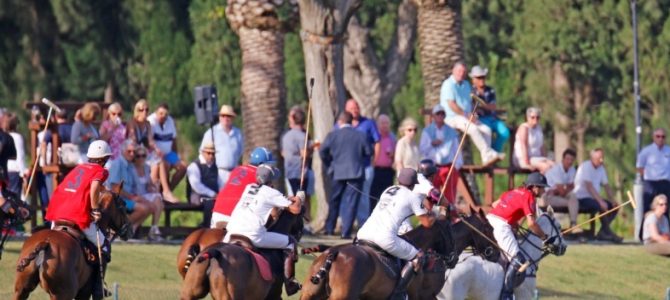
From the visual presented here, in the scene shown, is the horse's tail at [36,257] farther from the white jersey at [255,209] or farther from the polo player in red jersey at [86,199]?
the white jersey at [255,209]

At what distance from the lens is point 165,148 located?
3045 cm

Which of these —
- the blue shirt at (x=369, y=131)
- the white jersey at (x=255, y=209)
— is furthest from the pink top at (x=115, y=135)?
the white jersey at (x=255, y=209)

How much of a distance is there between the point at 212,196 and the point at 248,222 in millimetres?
6485

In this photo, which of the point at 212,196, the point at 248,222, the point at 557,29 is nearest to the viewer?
the point at 248,222

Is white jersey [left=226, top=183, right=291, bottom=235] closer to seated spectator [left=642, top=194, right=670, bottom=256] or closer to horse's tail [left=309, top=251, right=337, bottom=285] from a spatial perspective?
horse's tail [left=309, top=251, right=337, bottom=285]

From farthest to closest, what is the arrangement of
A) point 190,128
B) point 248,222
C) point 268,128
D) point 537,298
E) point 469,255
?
point 190,128 → point 268,128 → point 537,298 → point 469,255 → point 248,222

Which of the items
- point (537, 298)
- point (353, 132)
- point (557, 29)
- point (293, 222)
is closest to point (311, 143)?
point (353, 132)

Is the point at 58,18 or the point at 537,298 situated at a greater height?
the point at 58,18

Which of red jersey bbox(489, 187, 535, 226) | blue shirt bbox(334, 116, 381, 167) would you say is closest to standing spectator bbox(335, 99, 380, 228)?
blue shirt bbox(334, 116, 381, 167)

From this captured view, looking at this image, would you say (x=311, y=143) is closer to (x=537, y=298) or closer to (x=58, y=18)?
(x=537, y=298)

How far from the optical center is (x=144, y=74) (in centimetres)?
5234

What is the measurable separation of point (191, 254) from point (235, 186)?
203cm

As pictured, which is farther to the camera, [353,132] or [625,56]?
[625,56]

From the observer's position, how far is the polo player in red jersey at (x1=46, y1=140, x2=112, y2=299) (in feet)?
75.6
